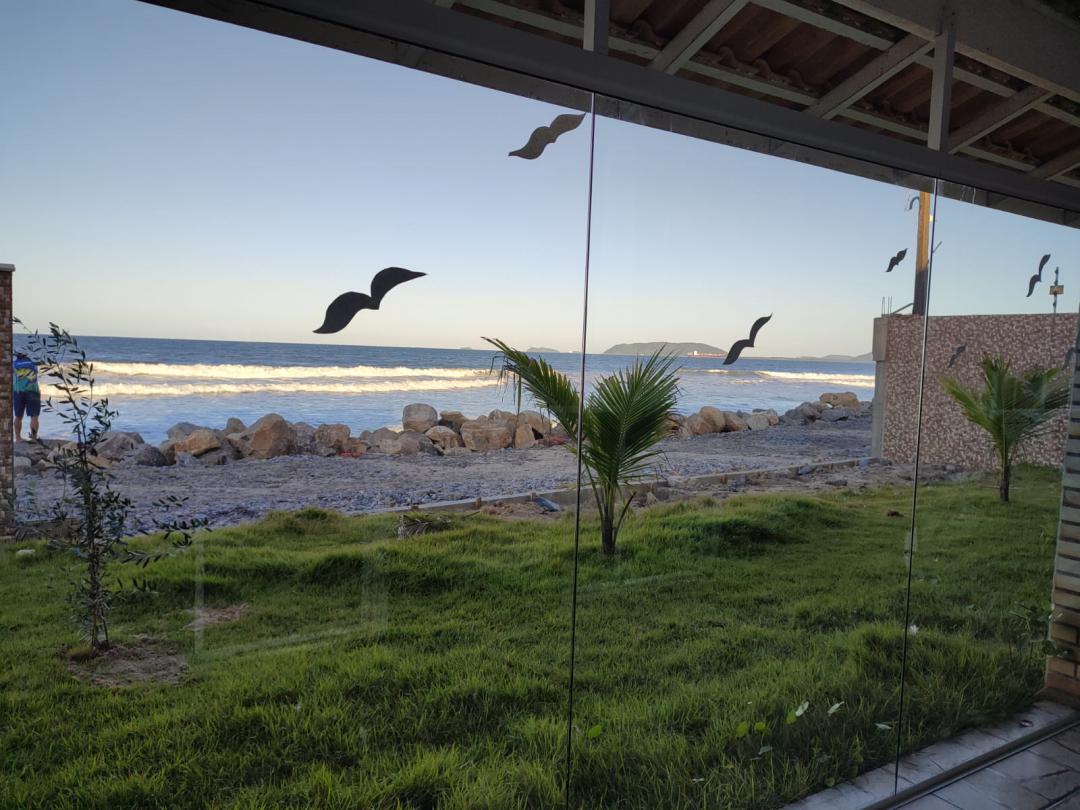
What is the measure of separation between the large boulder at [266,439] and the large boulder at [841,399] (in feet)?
6.20

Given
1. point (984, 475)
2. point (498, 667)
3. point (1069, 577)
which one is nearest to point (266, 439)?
point (498, 667)

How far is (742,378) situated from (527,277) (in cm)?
87

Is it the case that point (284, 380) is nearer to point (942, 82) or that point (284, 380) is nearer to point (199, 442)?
point (199, 442)

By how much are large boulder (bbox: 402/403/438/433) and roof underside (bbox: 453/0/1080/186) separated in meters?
1.28

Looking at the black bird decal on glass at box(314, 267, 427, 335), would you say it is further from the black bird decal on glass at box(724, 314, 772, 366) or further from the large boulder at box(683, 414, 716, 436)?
the black bird decal on glass at box(724, 314, 772, 366)

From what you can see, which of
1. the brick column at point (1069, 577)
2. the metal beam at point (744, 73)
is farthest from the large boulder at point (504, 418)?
the brick column at point (1069, 577)

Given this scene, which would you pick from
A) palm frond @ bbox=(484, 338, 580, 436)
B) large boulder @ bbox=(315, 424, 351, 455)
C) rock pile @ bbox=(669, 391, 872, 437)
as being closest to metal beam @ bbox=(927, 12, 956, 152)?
rock pile @ bbox=(669, 391, 872, 437)

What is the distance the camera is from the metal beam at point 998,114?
3.07 meters

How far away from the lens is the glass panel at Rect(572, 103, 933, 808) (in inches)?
84.3

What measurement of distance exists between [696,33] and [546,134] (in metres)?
0.78

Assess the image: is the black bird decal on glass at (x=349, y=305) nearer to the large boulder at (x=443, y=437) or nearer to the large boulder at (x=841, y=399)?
the large boulder at (x=443, y=437)

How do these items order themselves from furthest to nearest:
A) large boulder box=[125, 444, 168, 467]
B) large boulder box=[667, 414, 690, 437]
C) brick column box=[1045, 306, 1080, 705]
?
brick column box=[1045, 306, 1080, 705] < large boulder box=[667, 414, 690, 437] < large boulder box=[125, 444, 168, 467]

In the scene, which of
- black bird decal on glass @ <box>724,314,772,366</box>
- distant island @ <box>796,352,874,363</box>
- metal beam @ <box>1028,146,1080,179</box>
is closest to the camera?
black bird decal on glass @ <box>724,314,772,366</box>

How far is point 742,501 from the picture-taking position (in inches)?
96.6
